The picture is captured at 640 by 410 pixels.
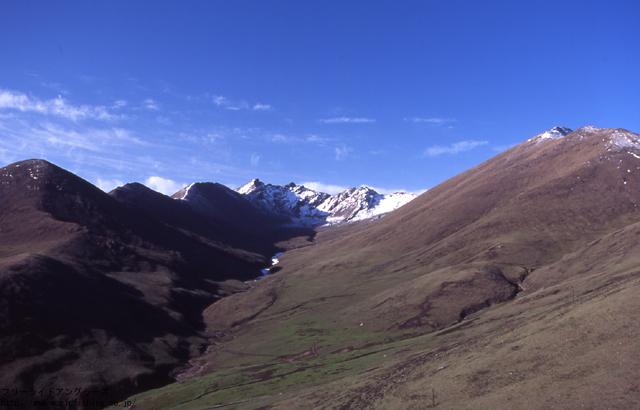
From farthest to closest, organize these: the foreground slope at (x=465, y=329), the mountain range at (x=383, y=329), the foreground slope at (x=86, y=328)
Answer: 1. the foreground slope at (x=86, y=328)
2. the mountain range at (x=383, y=329)
3. the foreground slope at (x=465, y=329)

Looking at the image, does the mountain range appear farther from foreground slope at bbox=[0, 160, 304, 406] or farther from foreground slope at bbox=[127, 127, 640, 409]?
foreground slope at bbox=[0, 160, 304, 406]

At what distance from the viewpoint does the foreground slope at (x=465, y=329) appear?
4559cm

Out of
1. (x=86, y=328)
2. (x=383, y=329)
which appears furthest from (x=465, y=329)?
(x=86, y=328)

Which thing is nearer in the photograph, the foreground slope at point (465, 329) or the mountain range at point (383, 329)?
the foreground slope at point (465, 329)

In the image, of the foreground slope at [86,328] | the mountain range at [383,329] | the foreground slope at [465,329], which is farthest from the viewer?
the foreground slope at [86,328]

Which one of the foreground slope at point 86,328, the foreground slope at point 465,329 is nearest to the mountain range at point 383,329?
the foreground slope at point 465,329

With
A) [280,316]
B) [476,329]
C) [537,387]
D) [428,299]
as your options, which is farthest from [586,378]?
[280,316]

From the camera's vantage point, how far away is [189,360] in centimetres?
13625

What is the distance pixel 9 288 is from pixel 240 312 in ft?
231

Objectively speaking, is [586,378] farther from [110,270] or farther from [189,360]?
[110,270]

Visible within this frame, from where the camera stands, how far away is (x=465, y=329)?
311 feet

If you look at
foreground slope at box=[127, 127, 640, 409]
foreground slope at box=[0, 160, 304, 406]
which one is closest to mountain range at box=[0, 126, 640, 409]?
foreground slope at box=[127, 127, 640, 409]

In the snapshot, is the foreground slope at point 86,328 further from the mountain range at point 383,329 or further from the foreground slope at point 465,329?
the foreground slope at point 465,329

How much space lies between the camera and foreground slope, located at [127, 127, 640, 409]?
1795 inches
